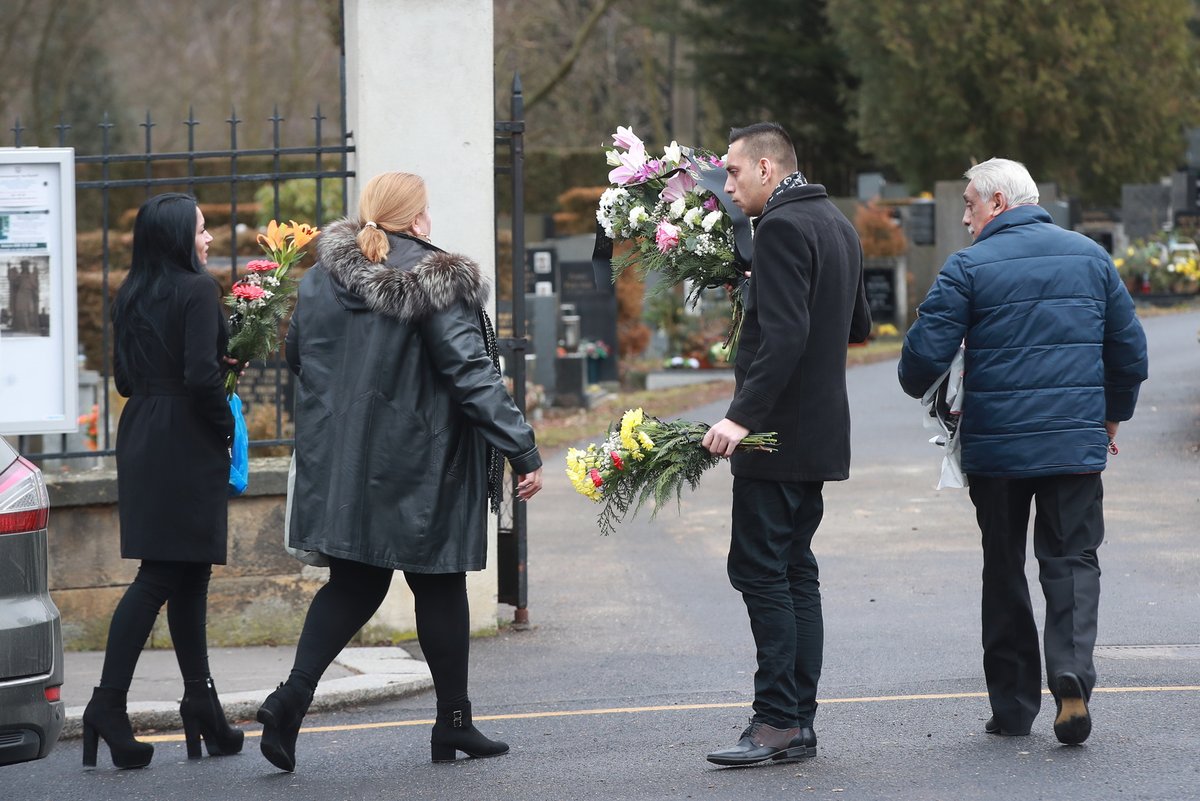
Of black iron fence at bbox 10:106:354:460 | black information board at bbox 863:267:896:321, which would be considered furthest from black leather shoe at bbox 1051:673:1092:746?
black information board at bbox 863:267:896:321

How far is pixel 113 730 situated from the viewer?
5219mm

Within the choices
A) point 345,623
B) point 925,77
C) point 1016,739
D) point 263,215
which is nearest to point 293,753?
point 345,623

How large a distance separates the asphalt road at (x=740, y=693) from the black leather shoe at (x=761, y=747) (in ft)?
0.16

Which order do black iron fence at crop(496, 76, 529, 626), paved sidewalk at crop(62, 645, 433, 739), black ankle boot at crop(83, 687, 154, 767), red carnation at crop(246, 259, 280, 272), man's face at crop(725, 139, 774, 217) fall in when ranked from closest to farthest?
man's face at crop(725, 139, 774, 217), black ankle boot at crop(83, 687, 154, 767), red carnation at crop(246, 259, 280, 272), paved sidewalk at crop(62, 645, 433, 739), black iron fence at crop(496, 76, 529, 626)

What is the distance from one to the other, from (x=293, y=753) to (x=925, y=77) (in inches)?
1013

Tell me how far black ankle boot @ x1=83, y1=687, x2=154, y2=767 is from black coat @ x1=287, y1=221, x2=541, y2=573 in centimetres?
88

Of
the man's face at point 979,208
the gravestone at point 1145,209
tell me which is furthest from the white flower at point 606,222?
the gravestone at point 1145,209

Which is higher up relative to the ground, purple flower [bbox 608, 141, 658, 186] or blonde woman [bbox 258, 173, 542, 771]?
purple flower [bbox 608, 141, 658, 186]

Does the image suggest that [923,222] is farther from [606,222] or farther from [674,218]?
[674,218]

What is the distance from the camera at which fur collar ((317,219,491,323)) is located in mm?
4840

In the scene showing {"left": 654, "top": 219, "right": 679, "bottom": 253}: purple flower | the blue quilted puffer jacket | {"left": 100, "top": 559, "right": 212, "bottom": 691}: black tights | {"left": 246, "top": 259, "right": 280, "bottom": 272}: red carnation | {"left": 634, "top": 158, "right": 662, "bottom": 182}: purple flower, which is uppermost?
{"left": 634, "top": 158, "right": 662, "bottom": 182}: purple flower

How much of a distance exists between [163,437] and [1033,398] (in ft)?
8.80

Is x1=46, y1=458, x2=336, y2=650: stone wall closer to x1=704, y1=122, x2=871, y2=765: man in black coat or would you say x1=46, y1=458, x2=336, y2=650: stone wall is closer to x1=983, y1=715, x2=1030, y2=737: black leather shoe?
x1=704, y1=122, x2=871, y2=765: man in black coat

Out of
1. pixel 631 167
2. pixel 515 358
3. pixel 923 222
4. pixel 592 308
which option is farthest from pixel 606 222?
pixel 923 222
